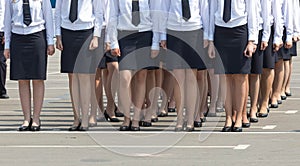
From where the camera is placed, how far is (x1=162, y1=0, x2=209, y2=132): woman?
13320 mm

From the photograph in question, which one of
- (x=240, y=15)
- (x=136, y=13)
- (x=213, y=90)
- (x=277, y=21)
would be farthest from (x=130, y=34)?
(x=213, y=90)

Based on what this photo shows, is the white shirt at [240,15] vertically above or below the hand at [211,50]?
above

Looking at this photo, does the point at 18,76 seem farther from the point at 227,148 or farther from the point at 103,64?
the point at 227,148

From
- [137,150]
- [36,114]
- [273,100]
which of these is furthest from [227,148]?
[273,100]

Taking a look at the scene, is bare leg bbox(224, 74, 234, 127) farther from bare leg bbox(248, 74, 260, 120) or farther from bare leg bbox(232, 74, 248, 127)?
bare leg bbox(248, 74, 260, 120)

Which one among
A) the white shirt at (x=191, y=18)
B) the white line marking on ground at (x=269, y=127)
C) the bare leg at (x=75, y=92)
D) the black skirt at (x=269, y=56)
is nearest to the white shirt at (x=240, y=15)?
the white shirt at (x=191, y=18)

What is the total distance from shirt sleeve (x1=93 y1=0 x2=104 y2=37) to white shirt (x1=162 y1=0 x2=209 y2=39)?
2.72ft

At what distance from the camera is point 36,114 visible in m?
13.7

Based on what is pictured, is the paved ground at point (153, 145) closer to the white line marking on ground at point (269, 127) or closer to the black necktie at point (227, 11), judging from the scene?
the white line marking on ground at point (269, 127)

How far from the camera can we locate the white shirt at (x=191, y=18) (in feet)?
43.7

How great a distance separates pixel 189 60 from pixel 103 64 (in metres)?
1.49

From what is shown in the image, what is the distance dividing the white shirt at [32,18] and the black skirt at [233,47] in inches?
87.1

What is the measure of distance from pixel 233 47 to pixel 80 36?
2001 mm

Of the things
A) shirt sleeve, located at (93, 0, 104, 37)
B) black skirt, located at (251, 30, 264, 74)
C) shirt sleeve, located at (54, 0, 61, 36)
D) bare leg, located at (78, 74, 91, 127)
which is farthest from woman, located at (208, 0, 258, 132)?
shirt sleeve, located at (54, 0, 61, 36)
